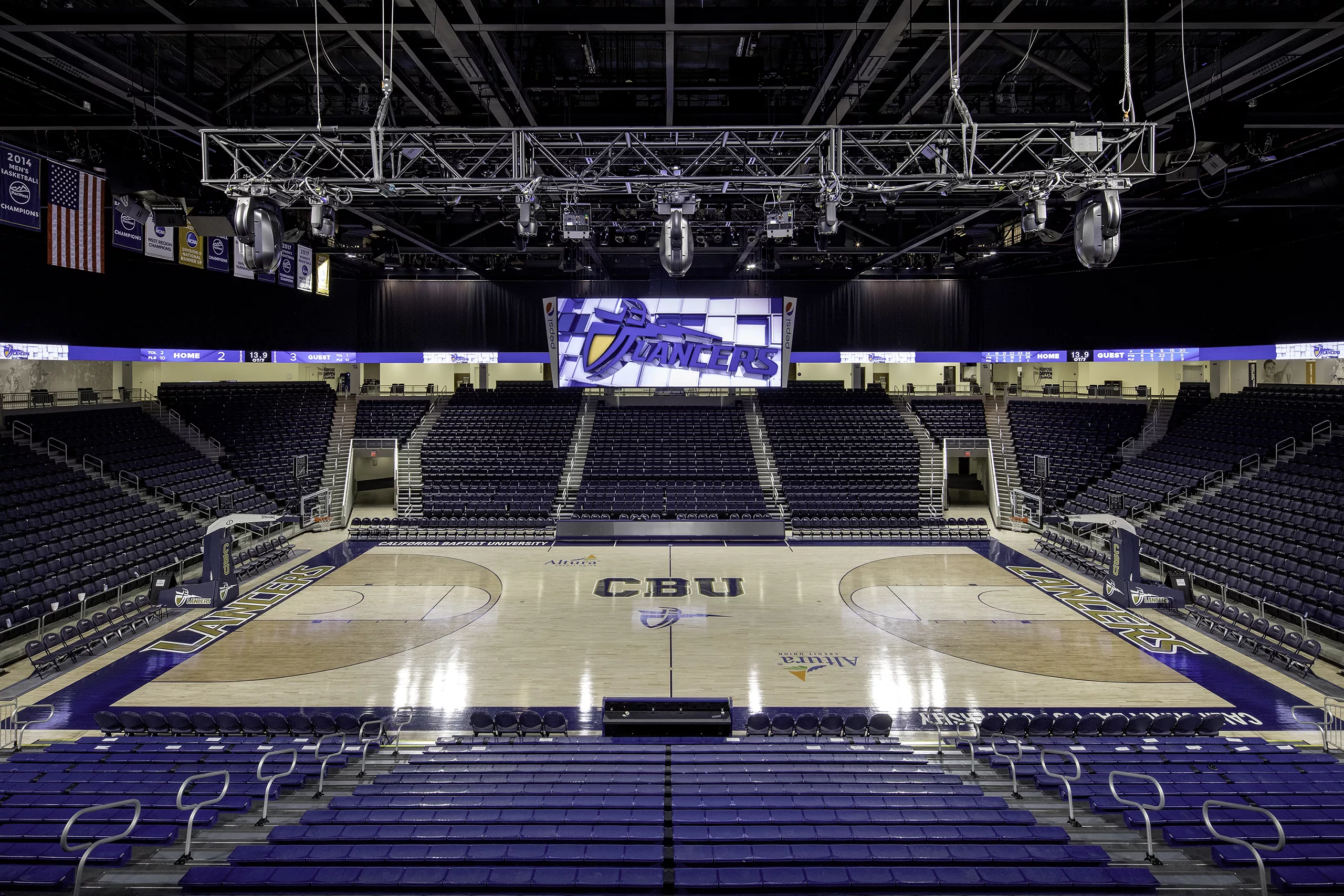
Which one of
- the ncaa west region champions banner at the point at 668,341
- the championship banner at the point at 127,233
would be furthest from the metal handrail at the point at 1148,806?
the ncaa west region champions banner at the point at 668,341

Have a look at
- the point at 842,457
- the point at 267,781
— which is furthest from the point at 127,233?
the point at 842,457

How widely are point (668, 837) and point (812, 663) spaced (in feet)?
23.9

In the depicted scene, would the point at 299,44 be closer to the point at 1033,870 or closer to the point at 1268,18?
the point at 1268,18

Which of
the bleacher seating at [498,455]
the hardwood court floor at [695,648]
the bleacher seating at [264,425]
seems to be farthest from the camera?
the bleacher seating at [264,425]

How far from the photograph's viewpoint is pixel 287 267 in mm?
21156

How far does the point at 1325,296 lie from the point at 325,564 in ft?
90.4

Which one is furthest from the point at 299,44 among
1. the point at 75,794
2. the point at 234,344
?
the point at 234,344

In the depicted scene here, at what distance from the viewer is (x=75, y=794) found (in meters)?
6.57

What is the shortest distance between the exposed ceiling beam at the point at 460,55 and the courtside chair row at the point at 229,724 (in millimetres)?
8905

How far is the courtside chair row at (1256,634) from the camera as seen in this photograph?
12203 millimetres

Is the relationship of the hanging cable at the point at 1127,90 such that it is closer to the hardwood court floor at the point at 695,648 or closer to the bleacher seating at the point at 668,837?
the bleacher seating at the point at 668,837

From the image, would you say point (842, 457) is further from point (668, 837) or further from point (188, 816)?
point (188, 816)

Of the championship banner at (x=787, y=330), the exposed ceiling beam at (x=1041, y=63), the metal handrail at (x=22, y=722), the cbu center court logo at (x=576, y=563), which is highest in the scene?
the exposed ceiling beam at (x=1041, y=63)

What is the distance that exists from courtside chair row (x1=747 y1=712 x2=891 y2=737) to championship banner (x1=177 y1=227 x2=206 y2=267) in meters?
16.5
